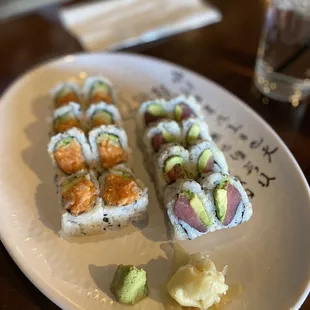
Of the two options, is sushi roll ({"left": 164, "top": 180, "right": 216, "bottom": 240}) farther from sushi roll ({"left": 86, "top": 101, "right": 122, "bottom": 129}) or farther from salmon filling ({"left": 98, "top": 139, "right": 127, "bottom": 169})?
sushi roll ({"left": 86, "top": 101, "right": 122, "bottom": 129})

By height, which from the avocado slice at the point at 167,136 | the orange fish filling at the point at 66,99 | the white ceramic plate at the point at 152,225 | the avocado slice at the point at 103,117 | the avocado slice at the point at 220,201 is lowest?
the white ceramic plate at the point at 152,225

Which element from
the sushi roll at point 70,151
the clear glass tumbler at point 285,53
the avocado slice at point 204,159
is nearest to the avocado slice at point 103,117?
the sushi roll at point 70,151

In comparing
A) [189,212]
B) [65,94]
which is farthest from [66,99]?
[189,212]

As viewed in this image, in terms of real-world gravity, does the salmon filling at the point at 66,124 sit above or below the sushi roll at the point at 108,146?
above

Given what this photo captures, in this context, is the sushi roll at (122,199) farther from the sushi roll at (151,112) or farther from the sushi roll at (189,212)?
the sushi roll at (151,112)

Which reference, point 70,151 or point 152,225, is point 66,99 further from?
point 152,225
